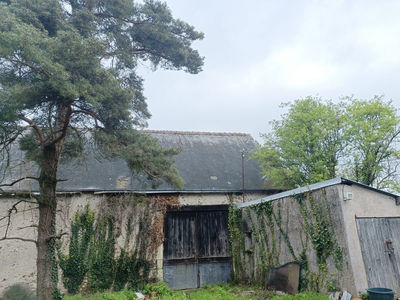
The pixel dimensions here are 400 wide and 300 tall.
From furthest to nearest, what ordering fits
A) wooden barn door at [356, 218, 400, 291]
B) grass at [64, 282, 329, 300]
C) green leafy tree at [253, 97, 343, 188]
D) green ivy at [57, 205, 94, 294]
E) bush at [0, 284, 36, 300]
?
green leafy tree at [253, 97, 343, 188], green ivy at [57, 205, 94, 294], grass at [64, 282, 329, 300], bush at [0, 284, 36, 300], wooden barn door at [356, 218, 400, 291]

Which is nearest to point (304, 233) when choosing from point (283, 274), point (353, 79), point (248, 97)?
point (283, 274)

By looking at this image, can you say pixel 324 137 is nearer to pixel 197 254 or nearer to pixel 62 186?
pixel 197 254

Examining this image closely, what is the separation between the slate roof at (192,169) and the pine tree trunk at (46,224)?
1.49 meters

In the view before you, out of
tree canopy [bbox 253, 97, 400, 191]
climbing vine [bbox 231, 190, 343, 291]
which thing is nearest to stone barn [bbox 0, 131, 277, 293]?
climbing vine [bbox 231, 190, 343, 291]

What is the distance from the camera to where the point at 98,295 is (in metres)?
8.05

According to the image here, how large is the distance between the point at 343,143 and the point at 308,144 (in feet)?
3.74

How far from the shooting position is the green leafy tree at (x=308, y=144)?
377 inches

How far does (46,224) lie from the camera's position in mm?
6383

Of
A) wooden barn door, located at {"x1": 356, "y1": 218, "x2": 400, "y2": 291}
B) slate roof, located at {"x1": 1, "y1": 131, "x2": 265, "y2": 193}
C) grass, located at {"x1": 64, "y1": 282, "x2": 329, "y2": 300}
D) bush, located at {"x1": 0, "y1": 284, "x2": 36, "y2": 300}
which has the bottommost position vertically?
grass, located at {"x1": 64, "y1": 282, "x2": 329, "y2": 300}

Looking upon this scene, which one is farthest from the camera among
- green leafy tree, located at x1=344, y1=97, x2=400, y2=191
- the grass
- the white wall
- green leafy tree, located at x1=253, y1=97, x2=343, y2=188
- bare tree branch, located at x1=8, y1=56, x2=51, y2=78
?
green leafy tree, located at x1=253, y1=97, x2=343, y2=188

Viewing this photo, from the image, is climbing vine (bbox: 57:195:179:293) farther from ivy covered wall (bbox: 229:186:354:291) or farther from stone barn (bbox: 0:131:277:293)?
ivy covered wall (bbox: 229:186:354:291)

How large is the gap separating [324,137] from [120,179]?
711 cm

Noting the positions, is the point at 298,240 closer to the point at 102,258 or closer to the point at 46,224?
the point at 102,258

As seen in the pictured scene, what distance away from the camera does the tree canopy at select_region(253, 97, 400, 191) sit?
9.46 metres
